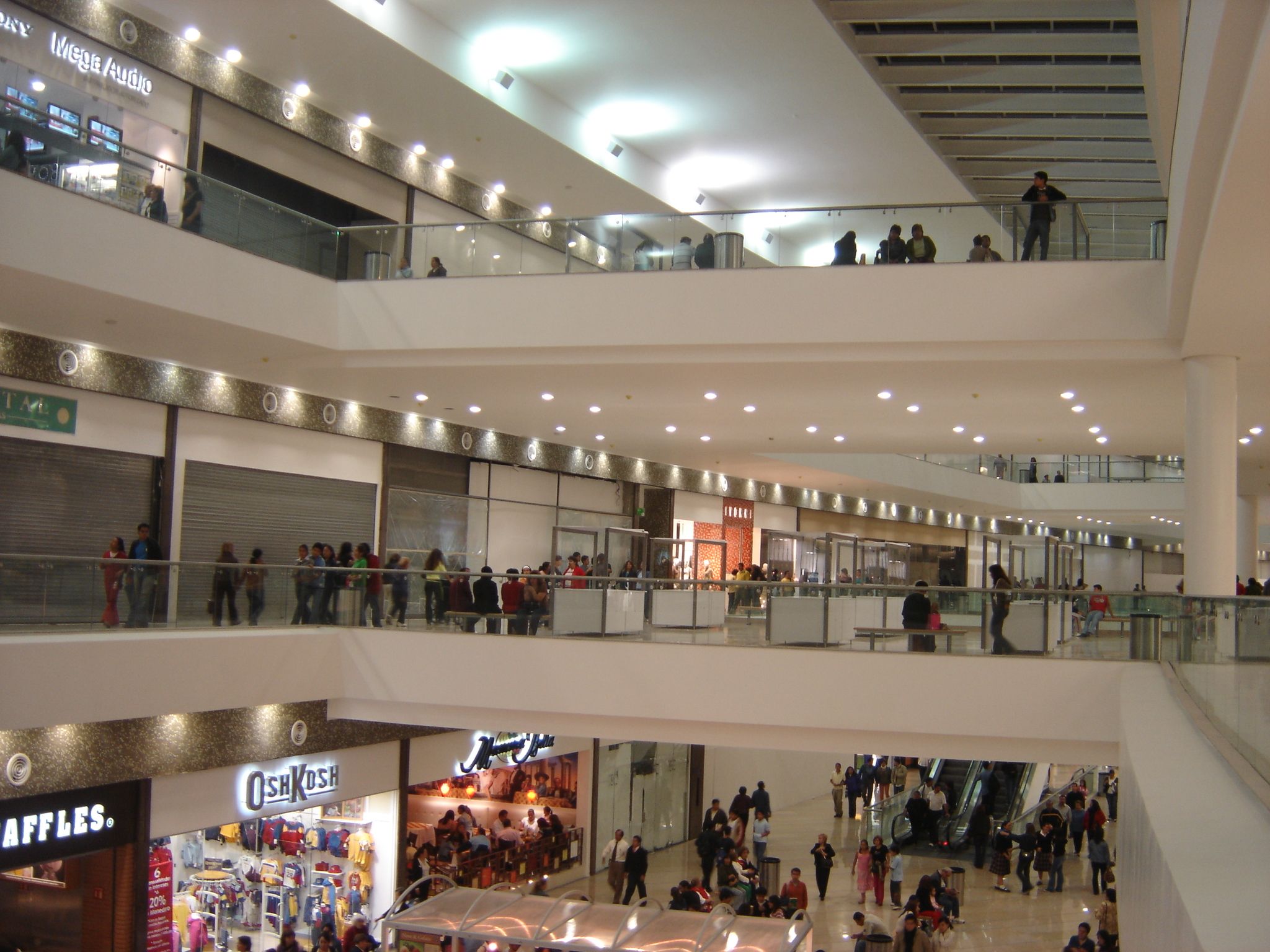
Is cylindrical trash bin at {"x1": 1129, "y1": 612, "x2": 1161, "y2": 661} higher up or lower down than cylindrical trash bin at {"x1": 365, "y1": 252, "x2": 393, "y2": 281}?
lower down

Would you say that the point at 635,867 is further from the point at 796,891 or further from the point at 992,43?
the point at 992,43

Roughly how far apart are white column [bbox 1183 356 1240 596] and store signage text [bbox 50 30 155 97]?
→ 13123mm

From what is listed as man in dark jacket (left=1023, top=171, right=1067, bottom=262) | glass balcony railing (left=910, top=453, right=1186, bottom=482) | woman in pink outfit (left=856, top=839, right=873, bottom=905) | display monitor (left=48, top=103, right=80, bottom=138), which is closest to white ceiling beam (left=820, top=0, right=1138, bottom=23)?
man in dark jacket (left=1023, top=171, right=1067, bottom=262)

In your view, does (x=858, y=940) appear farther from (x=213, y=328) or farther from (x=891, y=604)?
(x=213, y=328)

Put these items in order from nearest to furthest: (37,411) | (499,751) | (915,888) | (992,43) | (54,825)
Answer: (54,825), (37,411), (992,43), (915,888), (499,751)

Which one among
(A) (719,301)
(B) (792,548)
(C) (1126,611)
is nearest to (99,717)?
(A) (719,301)

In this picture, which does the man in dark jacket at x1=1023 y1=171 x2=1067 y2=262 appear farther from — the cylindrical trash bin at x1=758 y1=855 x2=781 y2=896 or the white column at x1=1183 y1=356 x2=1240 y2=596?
the cylindrical trash bin at x1=758 y1=855 x2=781 y2=896

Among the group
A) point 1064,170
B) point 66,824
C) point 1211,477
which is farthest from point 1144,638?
point 1064,170

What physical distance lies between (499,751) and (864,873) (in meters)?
6.28

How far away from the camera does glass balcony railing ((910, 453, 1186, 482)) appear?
34188mm

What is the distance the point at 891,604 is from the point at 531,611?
426cm

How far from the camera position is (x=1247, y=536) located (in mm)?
28062

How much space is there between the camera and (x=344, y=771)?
55.4ft

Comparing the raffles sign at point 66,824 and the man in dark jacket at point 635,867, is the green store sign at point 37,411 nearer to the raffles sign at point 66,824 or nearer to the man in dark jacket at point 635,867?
the raffles sign at point 66,824
